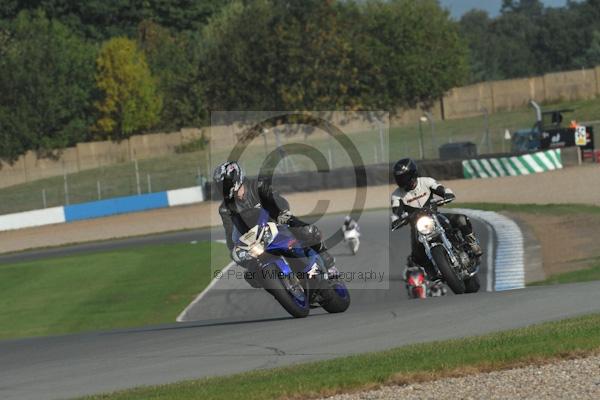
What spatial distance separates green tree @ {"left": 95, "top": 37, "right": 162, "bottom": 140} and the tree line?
0.27ft

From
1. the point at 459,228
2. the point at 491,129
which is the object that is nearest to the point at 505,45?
the point at 491,129

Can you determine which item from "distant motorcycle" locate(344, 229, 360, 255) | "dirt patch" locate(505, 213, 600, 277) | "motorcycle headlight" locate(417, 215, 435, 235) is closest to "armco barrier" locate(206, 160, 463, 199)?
"dirt patch" locate(505, 213, 600, 277)

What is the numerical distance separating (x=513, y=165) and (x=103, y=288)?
2099 centimetres

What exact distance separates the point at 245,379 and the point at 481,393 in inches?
88.2

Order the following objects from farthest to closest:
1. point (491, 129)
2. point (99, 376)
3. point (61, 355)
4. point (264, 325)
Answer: point (491, 129)
point (264, 325)
point (61, 355)
point (99, 376)

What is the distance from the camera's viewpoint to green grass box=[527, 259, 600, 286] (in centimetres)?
1966

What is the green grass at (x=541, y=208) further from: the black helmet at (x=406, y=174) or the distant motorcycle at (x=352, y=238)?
the black helmet at (x=406, y=174)

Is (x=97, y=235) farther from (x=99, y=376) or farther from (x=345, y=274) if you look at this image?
(x=99, y=376)

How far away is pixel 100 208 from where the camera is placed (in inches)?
1887

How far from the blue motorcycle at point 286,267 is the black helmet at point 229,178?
0.41m

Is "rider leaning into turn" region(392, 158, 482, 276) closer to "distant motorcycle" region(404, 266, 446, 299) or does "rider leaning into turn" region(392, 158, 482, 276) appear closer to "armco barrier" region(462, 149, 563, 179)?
"distant motorcycle" region(404, 266, 446, 299)

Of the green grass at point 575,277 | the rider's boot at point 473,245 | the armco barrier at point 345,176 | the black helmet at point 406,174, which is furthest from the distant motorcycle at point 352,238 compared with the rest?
the armco barrier at point 345,176

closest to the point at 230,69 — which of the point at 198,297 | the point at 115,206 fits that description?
the point at 115,206

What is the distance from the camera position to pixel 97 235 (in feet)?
142
